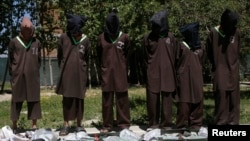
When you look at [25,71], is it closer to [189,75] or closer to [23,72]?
[23,72]

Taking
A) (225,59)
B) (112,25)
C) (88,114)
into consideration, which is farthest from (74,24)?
(88,114)

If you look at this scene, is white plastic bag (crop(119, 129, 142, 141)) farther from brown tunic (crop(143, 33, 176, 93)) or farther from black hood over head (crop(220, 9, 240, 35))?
black hood over head (crop(220, 9, 240, 35))

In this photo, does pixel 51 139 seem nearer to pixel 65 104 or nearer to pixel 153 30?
pixel 65 104

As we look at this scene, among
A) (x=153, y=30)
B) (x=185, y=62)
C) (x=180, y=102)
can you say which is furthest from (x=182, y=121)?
(x=153, y=30)

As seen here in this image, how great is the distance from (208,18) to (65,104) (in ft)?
23.6

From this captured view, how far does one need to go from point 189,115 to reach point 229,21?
189 centimetres

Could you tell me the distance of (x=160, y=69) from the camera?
8.10m

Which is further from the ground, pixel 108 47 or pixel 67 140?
pixel 108 47

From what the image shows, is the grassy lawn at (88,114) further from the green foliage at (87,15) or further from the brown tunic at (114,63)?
the green foliage at (87,15)

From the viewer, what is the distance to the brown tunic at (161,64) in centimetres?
808

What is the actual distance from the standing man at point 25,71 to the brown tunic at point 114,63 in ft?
3.99

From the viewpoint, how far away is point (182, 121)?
27.0 feet

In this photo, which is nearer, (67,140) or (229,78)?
(67,140)

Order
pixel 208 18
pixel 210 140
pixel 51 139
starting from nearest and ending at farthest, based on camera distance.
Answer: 1. pixel 210 140
2. pixel 51 139
3. pixel 208 18
